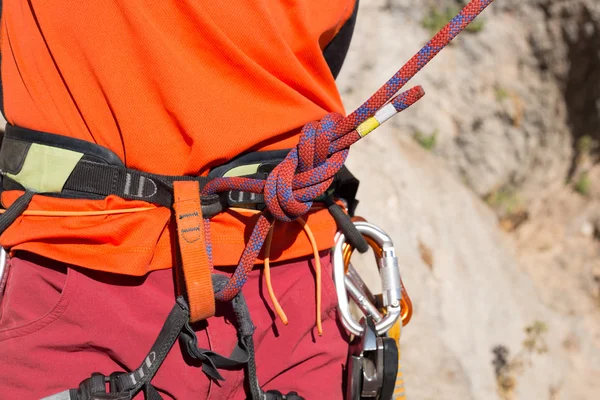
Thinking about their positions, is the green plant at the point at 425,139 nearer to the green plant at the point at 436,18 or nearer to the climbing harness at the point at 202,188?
the green plant at the point at 436,18

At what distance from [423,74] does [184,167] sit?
2265 millimetres

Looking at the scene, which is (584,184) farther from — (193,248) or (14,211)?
(14,211)

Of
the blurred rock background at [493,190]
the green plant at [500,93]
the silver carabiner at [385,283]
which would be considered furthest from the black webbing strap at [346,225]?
the green plant at [500,93]

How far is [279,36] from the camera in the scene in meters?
1.06

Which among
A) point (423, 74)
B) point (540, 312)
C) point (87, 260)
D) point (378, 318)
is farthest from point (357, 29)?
point (87, 260)

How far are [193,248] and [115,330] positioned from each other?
231mm

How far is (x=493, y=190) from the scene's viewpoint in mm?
3262

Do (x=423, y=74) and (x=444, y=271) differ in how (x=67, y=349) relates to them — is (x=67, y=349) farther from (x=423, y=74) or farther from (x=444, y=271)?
(x=423, y=74)

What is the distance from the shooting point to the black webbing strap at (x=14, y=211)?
3.34ft

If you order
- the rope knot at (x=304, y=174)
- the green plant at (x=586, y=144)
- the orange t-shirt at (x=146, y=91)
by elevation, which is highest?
the green plant at (x=586, y=144)

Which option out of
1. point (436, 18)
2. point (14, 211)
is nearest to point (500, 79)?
point (436, 18)

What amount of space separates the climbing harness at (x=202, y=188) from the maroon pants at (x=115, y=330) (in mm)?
36

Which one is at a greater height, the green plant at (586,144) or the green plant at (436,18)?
the green plant at (436,18)

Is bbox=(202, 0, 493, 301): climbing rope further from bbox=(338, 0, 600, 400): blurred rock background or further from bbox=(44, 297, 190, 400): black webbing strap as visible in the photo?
bbox=(338, 0, 600, 400): blurred rock background
